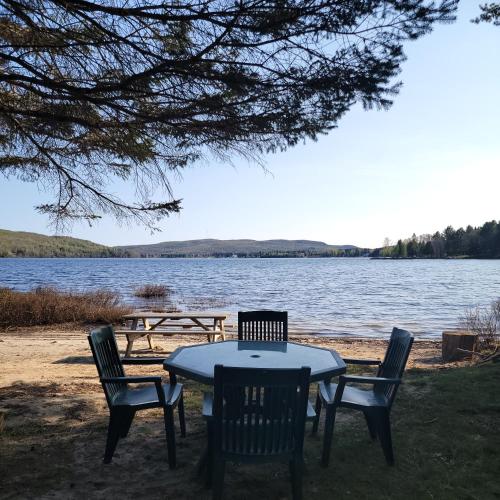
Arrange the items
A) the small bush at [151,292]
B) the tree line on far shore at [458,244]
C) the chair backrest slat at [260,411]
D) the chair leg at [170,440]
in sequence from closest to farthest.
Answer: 1. the chair backrest slat at [260,411]
2. the chair leg at [170,440]
3. the small bush at [151,292]
4. the tree line on far shore at [458,244]

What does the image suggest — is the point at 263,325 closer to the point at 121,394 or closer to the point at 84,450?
the point at 121,394

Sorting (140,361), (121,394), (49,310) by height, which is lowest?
(49,310)

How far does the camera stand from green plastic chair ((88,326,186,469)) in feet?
12.1

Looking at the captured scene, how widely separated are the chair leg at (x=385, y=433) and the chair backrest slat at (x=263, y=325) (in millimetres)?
1854

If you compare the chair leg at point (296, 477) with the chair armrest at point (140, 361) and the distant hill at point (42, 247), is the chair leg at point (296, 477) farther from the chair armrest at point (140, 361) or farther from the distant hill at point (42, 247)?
the distant hill at point (42, 247)

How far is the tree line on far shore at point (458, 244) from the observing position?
349 feet

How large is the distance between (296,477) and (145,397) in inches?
59.8

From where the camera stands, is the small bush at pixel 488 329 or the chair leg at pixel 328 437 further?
the small bush at pixel 488 329

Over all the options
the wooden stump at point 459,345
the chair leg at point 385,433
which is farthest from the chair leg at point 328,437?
the wooden stump at point 459,345

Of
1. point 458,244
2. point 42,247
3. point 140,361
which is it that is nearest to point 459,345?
point 140,361

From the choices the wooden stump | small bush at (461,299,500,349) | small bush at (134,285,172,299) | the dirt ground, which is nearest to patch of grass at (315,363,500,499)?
the dirt ground

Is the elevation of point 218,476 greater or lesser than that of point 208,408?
lesser

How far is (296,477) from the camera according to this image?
9.91 ft

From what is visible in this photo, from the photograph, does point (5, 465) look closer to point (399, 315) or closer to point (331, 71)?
point (331, 71)
